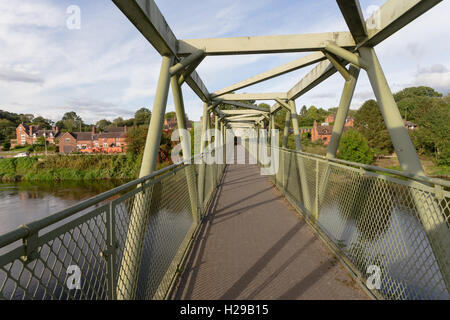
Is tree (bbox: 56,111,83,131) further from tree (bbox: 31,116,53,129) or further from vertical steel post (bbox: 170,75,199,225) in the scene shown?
vertical steel post (bbox: 170,75,199,225)

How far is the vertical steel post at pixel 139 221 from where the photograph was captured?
6.47ft

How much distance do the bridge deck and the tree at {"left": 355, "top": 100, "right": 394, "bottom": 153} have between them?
32.6 m

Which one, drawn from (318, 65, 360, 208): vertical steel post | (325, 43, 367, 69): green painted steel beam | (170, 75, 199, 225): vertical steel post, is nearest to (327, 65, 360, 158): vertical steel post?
(318, 65, 360, 208): vertical steel post

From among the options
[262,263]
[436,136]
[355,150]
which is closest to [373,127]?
[436,136]

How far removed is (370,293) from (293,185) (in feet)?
12.1

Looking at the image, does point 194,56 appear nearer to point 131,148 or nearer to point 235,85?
point 235,85

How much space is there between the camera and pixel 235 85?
6.25 meters

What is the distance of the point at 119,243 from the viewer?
1844mm

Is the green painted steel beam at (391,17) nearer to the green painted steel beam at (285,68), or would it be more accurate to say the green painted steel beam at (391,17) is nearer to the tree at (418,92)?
the green painted steel beam at (285,68)

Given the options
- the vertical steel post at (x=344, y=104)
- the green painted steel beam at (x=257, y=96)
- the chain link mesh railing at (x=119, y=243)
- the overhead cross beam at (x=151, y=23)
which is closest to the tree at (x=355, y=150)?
the green painted steel beam at (x=257, y=96)

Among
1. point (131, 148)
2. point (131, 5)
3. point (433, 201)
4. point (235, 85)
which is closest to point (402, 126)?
point (433, 201)

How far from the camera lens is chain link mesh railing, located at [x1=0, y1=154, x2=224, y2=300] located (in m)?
1.01

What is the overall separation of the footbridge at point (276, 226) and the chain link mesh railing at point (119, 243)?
0.03 feet
